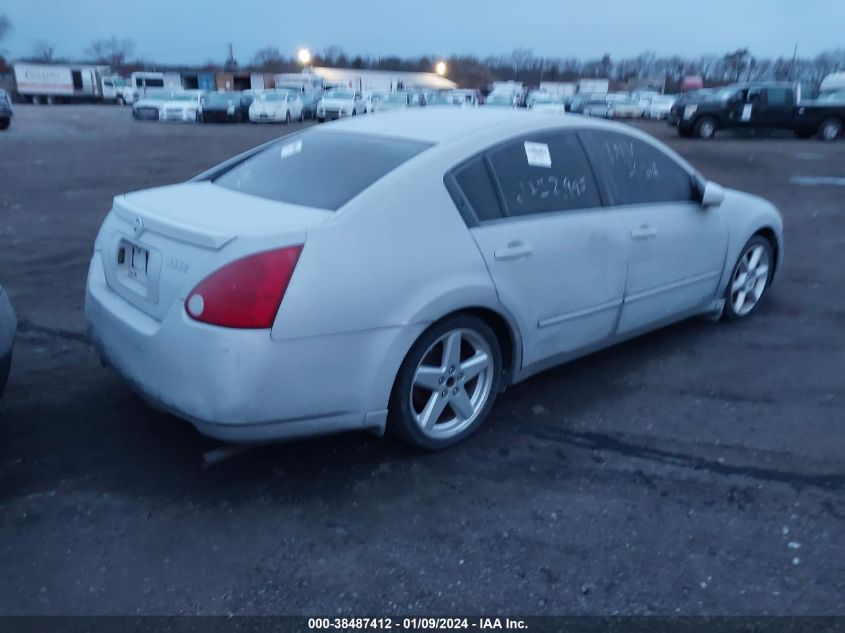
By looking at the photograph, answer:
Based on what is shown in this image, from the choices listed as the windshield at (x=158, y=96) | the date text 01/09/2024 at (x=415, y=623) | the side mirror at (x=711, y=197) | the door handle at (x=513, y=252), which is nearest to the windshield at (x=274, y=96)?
the windshield at (x=158, y=96)

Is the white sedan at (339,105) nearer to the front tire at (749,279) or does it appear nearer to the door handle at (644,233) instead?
the front tire at (749,279)

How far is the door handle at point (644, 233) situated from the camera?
4.06 m

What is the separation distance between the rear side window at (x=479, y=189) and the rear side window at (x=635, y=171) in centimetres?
84

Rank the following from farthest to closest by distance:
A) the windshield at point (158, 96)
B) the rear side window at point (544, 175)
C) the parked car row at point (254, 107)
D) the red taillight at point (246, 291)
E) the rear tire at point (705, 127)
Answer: the windshield at point (158, 96) < the parked car row at point (254, 107) < the rear tire at point (705, 127) < the rear side window at point (544, 175) < the red taillight at point (246, 291)

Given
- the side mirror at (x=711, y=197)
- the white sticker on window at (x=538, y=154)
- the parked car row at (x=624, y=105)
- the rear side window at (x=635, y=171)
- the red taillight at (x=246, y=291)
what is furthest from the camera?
the parked car row at (x=624, y=105)

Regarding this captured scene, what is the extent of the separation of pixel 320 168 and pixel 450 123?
723 mm

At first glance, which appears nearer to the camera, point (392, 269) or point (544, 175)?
point (392, 269)

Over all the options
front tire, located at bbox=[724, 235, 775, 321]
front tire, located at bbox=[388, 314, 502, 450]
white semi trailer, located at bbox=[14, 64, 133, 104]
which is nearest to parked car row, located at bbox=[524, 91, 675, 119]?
front tire, located at bbox=[724, 235, 775, 321]

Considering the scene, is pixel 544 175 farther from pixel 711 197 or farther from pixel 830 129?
pixel 830 129

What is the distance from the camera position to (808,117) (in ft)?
77.7

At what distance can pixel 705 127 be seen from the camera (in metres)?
24.3

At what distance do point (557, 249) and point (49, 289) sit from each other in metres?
4.26

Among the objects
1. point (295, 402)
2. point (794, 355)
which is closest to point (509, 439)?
point (295, 402)

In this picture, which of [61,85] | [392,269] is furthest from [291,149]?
[61,85]
